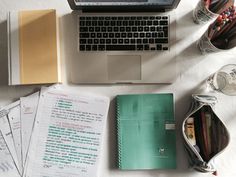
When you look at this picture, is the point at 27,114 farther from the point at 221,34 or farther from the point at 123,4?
the point at 221,34

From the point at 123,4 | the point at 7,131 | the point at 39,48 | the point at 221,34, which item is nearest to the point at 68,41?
the point at 39,48

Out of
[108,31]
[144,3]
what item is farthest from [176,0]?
[108,31]

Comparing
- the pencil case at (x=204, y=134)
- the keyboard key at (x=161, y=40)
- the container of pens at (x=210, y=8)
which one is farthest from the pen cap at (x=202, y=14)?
the pencil case at (x=204, y=134)

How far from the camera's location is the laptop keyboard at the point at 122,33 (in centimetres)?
89

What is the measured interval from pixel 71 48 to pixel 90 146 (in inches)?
10.6

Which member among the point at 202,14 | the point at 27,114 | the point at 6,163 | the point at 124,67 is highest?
the point at 202,14

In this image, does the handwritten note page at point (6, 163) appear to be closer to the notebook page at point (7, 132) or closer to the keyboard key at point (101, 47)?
the notebook page at point (7, 132)

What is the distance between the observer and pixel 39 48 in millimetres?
888

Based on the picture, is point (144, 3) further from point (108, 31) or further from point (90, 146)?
point (90, 146)

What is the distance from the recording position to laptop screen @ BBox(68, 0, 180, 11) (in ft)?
2.77

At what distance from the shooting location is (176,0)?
84 cm

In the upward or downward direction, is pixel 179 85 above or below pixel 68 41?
below

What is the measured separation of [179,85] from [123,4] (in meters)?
0.26

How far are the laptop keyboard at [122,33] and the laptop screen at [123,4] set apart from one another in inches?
1.2
